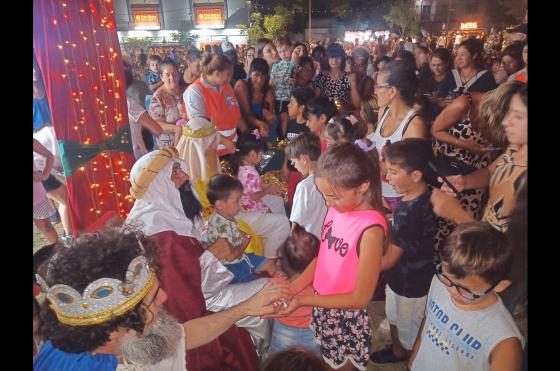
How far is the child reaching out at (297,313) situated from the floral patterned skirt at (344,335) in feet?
0.26

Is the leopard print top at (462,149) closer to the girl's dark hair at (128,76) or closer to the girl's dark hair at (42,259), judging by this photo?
the girl's dark hair at (42,259)

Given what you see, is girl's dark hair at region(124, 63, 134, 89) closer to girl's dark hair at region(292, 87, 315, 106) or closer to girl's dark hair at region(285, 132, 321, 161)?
girl's dark hair at region(292, 87, 315, 106)

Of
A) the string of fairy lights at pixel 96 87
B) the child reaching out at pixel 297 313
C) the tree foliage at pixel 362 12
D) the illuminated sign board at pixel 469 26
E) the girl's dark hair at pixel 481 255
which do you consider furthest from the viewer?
the tree foliage at pixel 362 12

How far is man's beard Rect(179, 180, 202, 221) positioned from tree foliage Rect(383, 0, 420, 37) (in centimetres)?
1199

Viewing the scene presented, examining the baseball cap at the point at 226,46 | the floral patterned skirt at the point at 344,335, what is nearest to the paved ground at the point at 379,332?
the floral patterned skirt at the point at 344,335

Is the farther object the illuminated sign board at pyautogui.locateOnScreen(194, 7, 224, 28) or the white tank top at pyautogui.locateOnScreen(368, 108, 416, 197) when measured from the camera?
the illuminated sign board at pyautogui.locateOnScreen(194, 7, 224, 28)

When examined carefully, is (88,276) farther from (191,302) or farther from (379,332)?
(379,332)

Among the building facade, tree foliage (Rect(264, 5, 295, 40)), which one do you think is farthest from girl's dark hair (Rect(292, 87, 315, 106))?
the building facade

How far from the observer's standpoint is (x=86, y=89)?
1929mm

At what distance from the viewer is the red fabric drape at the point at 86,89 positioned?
67.8 inches

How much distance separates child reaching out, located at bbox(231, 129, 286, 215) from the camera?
8.34 ft

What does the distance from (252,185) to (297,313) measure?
1.12m

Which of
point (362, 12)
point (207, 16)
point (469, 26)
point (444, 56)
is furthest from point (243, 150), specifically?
point (362, 12)
